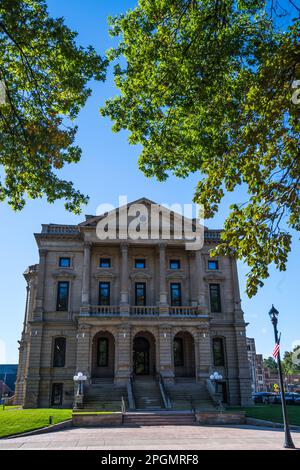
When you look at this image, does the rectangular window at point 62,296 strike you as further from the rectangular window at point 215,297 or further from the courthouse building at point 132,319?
the rectangular window at point 215,297

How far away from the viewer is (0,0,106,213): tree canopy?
11742 millimetres

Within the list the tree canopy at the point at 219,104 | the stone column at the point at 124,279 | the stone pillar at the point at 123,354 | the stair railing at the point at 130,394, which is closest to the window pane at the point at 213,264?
the stone column at the point at 124,279

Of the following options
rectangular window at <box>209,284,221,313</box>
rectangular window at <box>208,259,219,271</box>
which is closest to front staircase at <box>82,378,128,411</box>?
rectangular window at <box>209,284,221,313</box>

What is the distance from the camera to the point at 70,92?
13188 mm

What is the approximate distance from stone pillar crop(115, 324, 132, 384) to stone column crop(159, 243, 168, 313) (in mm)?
3801

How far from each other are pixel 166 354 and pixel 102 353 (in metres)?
6.25

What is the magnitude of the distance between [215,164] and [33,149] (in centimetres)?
582

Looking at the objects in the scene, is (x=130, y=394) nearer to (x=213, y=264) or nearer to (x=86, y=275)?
(x=86, y=275)

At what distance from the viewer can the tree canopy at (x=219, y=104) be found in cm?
1017

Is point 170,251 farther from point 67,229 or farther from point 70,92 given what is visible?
point 70,92

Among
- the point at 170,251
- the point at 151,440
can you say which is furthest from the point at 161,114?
the point at 170,251

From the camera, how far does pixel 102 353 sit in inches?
1454

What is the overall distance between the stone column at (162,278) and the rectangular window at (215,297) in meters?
5.33

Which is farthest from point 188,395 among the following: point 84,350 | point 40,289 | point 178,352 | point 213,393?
point 40,289
